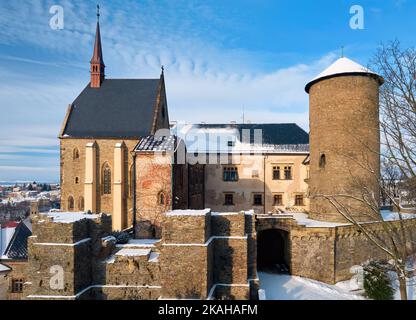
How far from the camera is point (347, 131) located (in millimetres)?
19031

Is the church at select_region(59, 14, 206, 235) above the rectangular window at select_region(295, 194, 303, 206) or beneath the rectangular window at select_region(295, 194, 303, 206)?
above

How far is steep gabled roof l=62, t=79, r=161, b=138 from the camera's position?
22.7m

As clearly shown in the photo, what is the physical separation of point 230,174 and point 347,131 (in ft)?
36.8

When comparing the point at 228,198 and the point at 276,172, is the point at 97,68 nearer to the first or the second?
the point at 228,198

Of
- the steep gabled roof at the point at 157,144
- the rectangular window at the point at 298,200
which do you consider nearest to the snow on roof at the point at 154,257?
the steep gabled roof at the point at 157,144

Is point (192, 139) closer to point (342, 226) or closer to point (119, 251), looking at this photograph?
point (342, 226)

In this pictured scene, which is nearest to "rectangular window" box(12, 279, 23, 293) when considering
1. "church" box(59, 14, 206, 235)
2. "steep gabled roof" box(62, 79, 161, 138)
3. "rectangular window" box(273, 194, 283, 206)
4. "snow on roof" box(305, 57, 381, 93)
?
"church" box(59, 14, 206, 235)

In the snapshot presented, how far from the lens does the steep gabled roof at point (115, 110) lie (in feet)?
74.6

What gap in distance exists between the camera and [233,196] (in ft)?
88.1

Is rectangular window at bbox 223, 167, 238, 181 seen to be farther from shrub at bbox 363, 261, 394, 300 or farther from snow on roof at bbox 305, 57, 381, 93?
shrub at bbox 363, 261, 394, 300

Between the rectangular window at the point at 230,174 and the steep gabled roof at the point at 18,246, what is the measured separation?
57.4 feet

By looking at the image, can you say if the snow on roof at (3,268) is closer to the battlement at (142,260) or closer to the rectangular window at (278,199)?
the battlement at (142,260)

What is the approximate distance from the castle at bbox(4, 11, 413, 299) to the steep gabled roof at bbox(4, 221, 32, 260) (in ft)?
14.9
